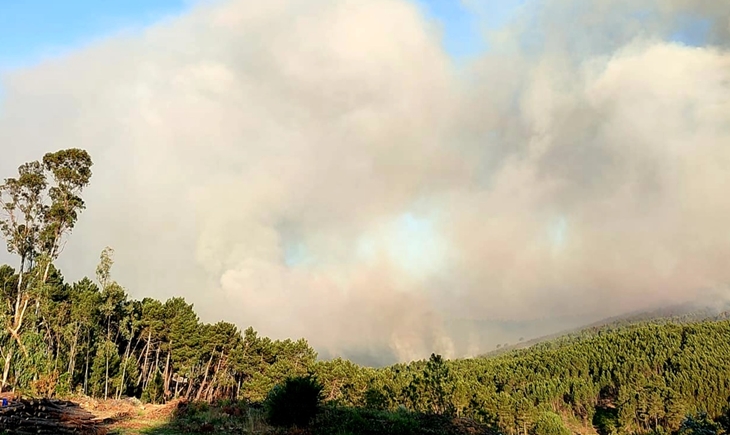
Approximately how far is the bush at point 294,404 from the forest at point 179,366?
1.88m

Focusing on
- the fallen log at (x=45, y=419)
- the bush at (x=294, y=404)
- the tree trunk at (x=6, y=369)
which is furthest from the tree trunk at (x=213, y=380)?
the bush at (x=294, y=404)

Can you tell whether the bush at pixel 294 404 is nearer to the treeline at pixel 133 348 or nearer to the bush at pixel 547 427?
the treeline at pixel 133 348

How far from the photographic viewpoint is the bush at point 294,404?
18594 mm

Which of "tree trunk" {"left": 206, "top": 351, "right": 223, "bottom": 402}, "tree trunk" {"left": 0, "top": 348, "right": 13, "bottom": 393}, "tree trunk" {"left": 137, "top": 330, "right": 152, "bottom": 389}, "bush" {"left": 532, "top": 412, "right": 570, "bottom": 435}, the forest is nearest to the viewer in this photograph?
"tree trunk" {"left": 0, "top": 348, "right": 13, "bottom": 393}

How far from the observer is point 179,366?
6438cm

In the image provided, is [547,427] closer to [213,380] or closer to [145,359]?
[213,380]

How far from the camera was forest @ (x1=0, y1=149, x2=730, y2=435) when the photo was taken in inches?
1569

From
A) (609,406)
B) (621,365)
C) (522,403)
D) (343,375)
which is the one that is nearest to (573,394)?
(609,406)

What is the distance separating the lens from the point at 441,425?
69.4 feet

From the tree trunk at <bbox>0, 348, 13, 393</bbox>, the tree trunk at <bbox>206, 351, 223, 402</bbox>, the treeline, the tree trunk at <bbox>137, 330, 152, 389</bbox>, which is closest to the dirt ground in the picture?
the treeline

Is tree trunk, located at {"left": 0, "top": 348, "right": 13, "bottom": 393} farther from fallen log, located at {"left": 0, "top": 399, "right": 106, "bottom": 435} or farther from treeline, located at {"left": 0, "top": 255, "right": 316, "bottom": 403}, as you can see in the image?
fallen log, located at {"left": 0, "top": 399, "right": 106, "bottom": 435}

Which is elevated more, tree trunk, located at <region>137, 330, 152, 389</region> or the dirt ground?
tree trunk, located at <region>137, 330, 152, 389</region>

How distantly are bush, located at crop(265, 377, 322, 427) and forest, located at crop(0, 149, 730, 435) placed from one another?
6.16ft

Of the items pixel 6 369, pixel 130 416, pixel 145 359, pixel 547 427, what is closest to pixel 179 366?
pixel 145 359
